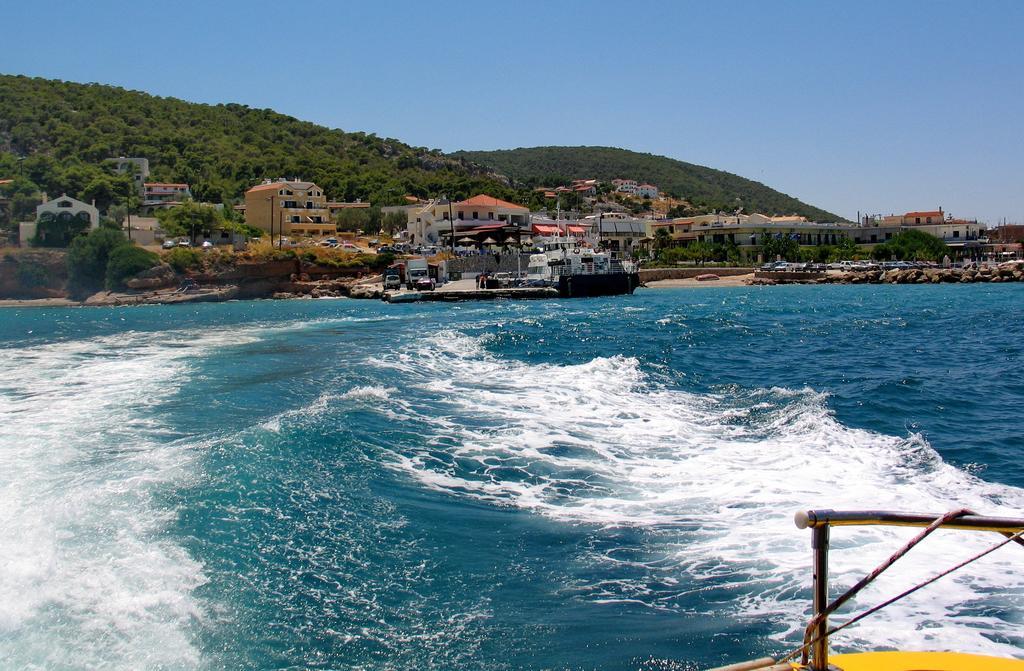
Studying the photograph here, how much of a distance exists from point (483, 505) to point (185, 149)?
361 ft

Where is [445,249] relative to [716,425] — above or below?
above

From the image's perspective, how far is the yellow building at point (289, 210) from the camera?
268 ft

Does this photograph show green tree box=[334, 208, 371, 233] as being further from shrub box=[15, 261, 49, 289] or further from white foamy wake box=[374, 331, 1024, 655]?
white foamy wake box=[374, 331, 1024, 655]

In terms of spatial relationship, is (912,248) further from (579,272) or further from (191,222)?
(191,222)

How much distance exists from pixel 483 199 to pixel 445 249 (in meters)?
10.5

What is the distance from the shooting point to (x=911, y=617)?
230 inches

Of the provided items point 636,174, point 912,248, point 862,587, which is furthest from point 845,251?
point 636,174

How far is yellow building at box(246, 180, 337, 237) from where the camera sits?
268ft

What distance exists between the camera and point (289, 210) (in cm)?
8312

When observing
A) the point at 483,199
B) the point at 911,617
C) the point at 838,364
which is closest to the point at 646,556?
the point at 911,617

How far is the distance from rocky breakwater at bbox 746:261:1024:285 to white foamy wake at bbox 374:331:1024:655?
60.6 meters

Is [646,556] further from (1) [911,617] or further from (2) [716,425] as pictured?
(2) [716,425]

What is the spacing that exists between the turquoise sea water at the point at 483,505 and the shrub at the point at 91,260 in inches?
1836

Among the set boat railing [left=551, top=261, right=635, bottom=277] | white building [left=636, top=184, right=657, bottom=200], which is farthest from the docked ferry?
white building [left=636, top=184, right=657, bottom=200]
